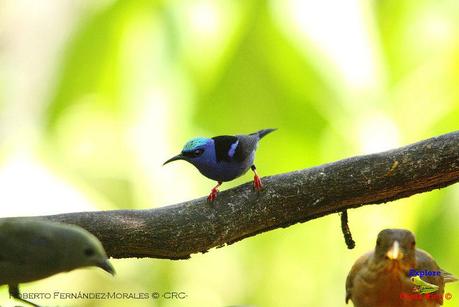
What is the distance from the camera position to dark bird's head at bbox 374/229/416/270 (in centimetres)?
159

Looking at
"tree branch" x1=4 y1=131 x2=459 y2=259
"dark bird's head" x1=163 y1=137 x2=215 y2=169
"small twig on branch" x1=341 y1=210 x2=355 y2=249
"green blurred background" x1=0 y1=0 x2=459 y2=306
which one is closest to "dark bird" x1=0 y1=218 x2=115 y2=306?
"tree branch" x1=4 y1=131 x2=459 y2=259

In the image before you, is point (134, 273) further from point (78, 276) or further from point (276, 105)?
point (276, 105)

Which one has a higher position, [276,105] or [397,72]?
[397,72]

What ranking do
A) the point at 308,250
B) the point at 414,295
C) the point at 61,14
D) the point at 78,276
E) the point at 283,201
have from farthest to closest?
1. the point at 61,14
2. the point at 308,250
3. the point at 78,276
4. the point at 283,201
5. the point at 414,295

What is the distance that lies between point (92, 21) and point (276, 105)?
109 cm

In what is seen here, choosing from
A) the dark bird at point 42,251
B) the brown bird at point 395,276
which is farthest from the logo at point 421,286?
the dark bird at point 42,251

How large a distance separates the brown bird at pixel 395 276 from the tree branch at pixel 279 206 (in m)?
0.36

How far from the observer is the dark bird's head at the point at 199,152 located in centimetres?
245

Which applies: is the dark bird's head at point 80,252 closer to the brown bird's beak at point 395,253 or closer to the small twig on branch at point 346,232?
the brown bird's beak at point 395,253

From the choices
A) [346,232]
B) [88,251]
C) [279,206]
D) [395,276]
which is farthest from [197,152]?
[88,251]

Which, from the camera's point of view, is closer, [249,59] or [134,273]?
[134,273]

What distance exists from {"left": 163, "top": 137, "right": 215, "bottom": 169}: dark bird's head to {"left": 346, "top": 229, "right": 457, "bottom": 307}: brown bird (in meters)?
0.90

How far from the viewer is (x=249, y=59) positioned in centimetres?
371

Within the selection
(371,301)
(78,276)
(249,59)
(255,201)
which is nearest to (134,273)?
(78,276)
